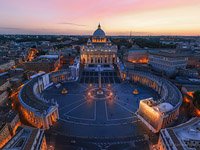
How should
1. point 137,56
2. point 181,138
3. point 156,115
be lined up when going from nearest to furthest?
1. point 181,138
2. point 156,115
3. point 137,56

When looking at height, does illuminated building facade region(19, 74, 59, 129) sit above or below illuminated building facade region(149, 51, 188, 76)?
below

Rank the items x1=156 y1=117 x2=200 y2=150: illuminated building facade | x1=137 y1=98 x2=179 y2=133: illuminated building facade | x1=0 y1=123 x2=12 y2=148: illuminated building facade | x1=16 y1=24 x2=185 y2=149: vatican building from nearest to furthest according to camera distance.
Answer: x1=156 y1=117 x2=200 y2=150: illuminated building facade
x1=0 y1=123 x2=12 y2=148: illuminated building facade
x1=16 y1=24 x2=185 y2=149: vatican building
x1=137 y1=98 x2=179 y2=133: illuminated building facade

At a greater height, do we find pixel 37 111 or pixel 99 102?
pixel 37 111

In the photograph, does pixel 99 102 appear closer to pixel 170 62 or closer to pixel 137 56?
pixel 170 62

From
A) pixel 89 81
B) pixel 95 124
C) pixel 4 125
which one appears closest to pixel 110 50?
pixel 89 81

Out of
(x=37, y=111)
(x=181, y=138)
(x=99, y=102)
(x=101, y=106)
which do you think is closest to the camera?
(x=181, y=138)

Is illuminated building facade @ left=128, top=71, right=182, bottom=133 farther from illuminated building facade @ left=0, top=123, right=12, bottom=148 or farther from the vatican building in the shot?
illuminated building facade @ left=0, top=123, right=12, bottom=148

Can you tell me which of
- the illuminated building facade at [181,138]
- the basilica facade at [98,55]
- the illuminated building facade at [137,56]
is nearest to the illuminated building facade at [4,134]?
the illuminated building facade at [181,138]

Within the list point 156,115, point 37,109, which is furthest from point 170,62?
point 37,109

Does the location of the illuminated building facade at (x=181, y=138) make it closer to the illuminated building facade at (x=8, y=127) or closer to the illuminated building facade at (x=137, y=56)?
the illuminated building facade at (x=8, y=127)

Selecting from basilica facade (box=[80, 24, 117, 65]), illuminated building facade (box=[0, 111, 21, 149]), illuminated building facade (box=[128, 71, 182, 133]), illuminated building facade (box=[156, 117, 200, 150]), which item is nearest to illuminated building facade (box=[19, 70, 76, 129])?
illuminated building facade (box=[0, 111, 21, 149])

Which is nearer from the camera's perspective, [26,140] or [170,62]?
[26,140]

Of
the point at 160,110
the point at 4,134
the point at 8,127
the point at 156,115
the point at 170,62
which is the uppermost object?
the point at 170,62
